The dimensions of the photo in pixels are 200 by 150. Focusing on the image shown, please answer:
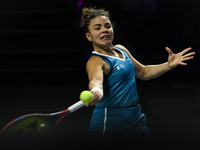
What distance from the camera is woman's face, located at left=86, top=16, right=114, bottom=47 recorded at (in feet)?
5.43

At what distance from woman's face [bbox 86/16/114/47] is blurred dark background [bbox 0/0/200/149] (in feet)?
7.95

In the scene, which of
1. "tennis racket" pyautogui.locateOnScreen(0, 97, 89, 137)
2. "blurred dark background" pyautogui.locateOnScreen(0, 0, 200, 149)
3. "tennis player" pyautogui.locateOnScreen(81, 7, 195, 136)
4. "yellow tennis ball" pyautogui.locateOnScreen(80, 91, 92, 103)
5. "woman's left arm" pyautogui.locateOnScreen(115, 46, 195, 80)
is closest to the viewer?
"yellow tennis ball" pyautogui.locateOnScreen(80, 91, 92, 103)

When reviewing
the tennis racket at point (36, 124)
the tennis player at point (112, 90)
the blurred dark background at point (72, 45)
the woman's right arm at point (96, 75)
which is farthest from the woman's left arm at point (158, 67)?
the blurred dark background at point (72, 45)

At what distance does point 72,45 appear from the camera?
479 cm

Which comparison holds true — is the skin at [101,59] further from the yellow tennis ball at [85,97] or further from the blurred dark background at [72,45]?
the blurred dark background at [72,45]

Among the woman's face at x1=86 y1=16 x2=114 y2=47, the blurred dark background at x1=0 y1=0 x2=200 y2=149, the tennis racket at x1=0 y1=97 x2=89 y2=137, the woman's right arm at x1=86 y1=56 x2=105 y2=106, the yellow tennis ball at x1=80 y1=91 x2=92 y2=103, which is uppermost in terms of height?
the blurred dark background at x1=0 y1=0 x2=200 y2=149

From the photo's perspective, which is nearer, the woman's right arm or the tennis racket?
the woman's right arm

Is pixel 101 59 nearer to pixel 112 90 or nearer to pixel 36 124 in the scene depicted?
pixel 112 90

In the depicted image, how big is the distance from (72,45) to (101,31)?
3.18 m

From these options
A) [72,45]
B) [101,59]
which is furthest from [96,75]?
[72,45]

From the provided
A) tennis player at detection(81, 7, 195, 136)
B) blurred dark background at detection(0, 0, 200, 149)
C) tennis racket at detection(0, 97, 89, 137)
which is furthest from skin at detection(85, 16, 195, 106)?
blurred dark background at detection(0, 0, 200, 149)

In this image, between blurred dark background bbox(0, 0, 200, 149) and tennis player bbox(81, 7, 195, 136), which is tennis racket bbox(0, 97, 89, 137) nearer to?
tennis player bbox(81, 7, 195, 136)

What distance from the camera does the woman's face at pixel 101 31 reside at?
5.43 feet

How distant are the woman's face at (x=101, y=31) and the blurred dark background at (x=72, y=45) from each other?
2422 mm
